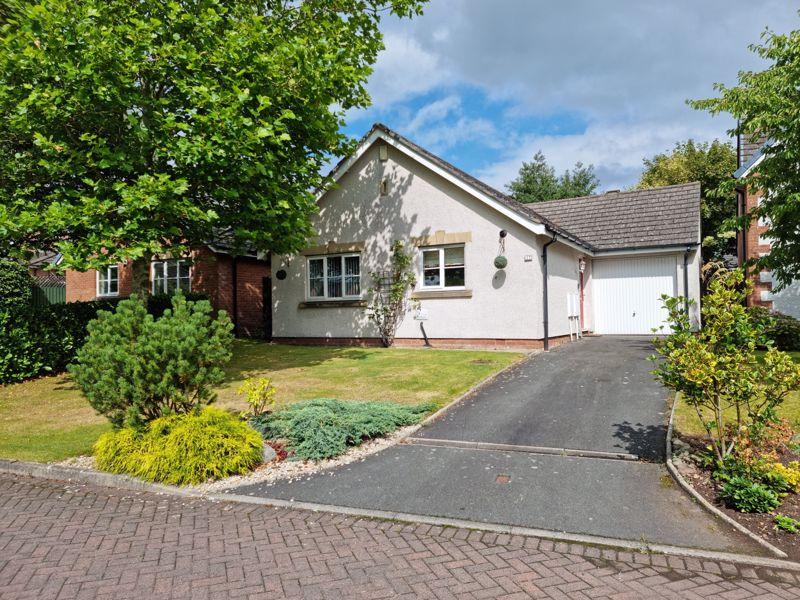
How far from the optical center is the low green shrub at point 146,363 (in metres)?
6.19

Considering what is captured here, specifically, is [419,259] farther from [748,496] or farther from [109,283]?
[109,283]

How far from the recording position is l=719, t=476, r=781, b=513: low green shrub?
4.64 meters

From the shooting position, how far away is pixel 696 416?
24.9 ft

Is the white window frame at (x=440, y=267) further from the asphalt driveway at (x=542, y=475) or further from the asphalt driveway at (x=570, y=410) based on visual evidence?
the asphalt driveway at (x=542, y=475)

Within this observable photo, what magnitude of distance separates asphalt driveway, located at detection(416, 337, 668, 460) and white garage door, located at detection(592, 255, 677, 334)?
23.4ft

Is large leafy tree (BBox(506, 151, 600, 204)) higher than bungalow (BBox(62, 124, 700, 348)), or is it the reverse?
large leafy tree (BBox(506, 151, 600, 204))

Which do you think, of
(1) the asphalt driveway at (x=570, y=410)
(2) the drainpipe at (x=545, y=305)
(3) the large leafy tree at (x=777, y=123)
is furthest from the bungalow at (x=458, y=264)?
(3) the large leafy tree at (x=777, y=123)

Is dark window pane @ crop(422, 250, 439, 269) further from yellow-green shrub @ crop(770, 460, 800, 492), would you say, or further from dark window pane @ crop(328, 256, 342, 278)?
yellow-green shrub @ crop(770, 460, 800, 492)

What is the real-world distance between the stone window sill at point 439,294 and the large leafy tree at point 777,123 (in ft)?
22.5

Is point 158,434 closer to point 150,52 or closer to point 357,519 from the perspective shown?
point 357,519

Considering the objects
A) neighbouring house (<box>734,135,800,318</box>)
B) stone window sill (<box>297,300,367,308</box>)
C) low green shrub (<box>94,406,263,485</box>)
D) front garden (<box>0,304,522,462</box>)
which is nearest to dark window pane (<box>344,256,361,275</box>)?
stone window sill (<box>297,300,367,308</box>)

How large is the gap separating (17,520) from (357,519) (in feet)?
10.9

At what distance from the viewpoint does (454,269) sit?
1545 centimetres

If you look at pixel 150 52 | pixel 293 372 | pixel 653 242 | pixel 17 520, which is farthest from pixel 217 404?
pixel 653 242
